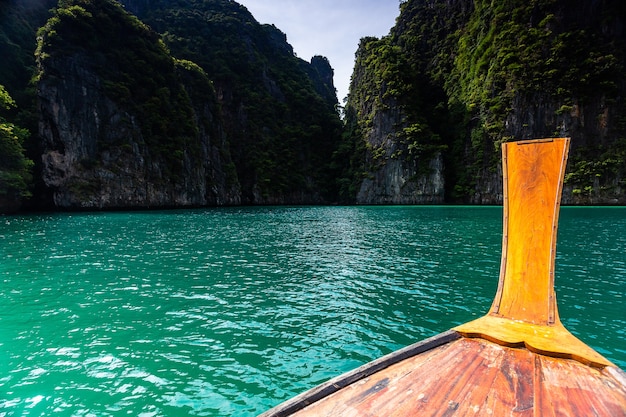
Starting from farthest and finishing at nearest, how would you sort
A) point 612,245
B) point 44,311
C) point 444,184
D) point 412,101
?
point 412,101 → point 444,184 → point 612,245 → point 44,311

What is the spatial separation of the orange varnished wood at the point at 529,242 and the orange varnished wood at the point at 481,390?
32.8 inches

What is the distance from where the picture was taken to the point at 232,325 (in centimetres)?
761

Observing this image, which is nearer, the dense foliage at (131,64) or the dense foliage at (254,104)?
the dense foliage at (131,64)

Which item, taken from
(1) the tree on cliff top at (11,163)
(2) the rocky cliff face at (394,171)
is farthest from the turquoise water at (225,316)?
(2) the rocky cliff face at (394,171)

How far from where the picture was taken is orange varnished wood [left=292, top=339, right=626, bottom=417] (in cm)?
252

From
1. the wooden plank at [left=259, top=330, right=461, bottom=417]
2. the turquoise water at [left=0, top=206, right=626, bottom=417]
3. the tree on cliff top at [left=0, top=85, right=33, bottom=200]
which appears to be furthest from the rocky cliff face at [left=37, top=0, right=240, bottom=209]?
the wooden plank at [left=259, top=330, right=461, bottom=417]

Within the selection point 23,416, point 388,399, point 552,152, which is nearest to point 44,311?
point 23,416

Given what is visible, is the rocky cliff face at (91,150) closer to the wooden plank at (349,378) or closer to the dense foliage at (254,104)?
the dense foliage at (254,104)

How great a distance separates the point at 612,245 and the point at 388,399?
22.3m

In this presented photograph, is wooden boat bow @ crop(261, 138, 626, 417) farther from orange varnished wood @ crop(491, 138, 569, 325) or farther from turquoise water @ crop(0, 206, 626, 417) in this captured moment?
turquoise water @ crop(0, 206, 626, 417)

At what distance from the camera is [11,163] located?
37.9m

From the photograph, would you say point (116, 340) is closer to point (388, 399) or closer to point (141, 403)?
point (141, 403)

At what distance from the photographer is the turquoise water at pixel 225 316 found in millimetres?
5152

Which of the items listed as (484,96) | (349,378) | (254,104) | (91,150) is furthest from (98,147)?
(484,96)
